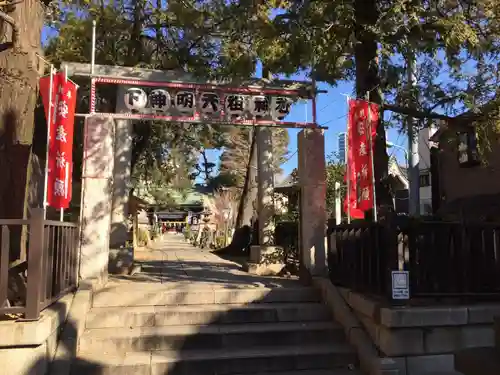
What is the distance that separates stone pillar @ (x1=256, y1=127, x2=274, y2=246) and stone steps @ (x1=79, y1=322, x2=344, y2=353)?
17.2 feet

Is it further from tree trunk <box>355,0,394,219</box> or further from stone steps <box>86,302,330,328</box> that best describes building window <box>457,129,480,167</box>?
stone steps <box>86,302,330,328</box>

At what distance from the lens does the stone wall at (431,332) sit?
5.38 m

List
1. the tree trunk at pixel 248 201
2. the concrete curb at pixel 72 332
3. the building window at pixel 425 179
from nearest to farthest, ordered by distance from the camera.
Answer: the concrete curb at pixel 72 332 < the tree trunk at pixel 248 201 < the building window at pixel 425 179

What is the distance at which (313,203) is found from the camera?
27.0ft

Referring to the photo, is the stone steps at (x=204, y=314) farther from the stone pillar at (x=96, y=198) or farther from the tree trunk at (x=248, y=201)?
the tree trunk at (x=248, y=201)

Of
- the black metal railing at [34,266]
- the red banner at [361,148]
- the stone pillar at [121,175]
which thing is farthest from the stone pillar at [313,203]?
the stone pillar at [121,175]

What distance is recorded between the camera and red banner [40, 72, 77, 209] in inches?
274

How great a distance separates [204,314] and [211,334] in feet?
1.52

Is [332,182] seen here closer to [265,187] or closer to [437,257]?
[265,187]

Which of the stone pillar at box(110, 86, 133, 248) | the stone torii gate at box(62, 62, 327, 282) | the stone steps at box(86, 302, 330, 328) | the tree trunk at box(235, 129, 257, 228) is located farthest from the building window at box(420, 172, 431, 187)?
the stone steps at box(86, 302, 330, 328)

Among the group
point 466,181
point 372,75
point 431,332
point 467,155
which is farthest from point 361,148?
point 466,181

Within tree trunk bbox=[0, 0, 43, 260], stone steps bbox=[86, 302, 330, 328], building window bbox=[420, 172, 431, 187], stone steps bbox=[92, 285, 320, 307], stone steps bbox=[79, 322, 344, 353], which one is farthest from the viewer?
building window bbox=[420, 172, 431, 187]

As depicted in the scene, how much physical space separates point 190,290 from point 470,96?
495 centimetres

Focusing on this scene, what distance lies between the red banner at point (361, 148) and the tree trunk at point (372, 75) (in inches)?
6.0
